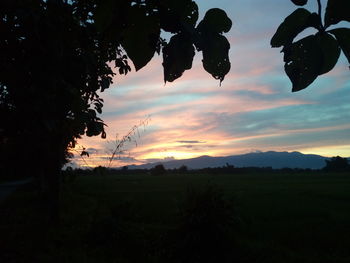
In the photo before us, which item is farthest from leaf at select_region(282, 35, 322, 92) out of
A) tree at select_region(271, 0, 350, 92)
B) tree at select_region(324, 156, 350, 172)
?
tree at select_region(324, 156, 350, 172)

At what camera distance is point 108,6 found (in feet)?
3.84

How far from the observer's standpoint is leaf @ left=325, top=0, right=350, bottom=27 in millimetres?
836

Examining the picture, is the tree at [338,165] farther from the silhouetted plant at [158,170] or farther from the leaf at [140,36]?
the leaf at [140,36]

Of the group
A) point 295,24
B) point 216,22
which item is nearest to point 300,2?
point 295,24

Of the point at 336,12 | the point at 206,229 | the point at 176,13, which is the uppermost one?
the point at 176,13

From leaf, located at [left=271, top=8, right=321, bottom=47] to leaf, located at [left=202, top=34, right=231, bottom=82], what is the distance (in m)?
0.19

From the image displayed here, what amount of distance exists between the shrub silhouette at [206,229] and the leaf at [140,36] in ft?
24.6

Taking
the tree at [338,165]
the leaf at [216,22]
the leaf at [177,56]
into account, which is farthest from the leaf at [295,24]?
the tree at [338,165]

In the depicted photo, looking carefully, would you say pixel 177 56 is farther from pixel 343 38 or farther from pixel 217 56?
pixel 343 38

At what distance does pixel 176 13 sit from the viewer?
43.3 inches

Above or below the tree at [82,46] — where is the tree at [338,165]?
above

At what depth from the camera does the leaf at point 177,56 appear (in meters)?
1.08

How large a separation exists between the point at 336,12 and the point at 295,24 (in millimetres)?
99

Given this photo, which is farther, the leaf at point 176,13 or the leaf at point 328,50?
the leaf at point 176,13
